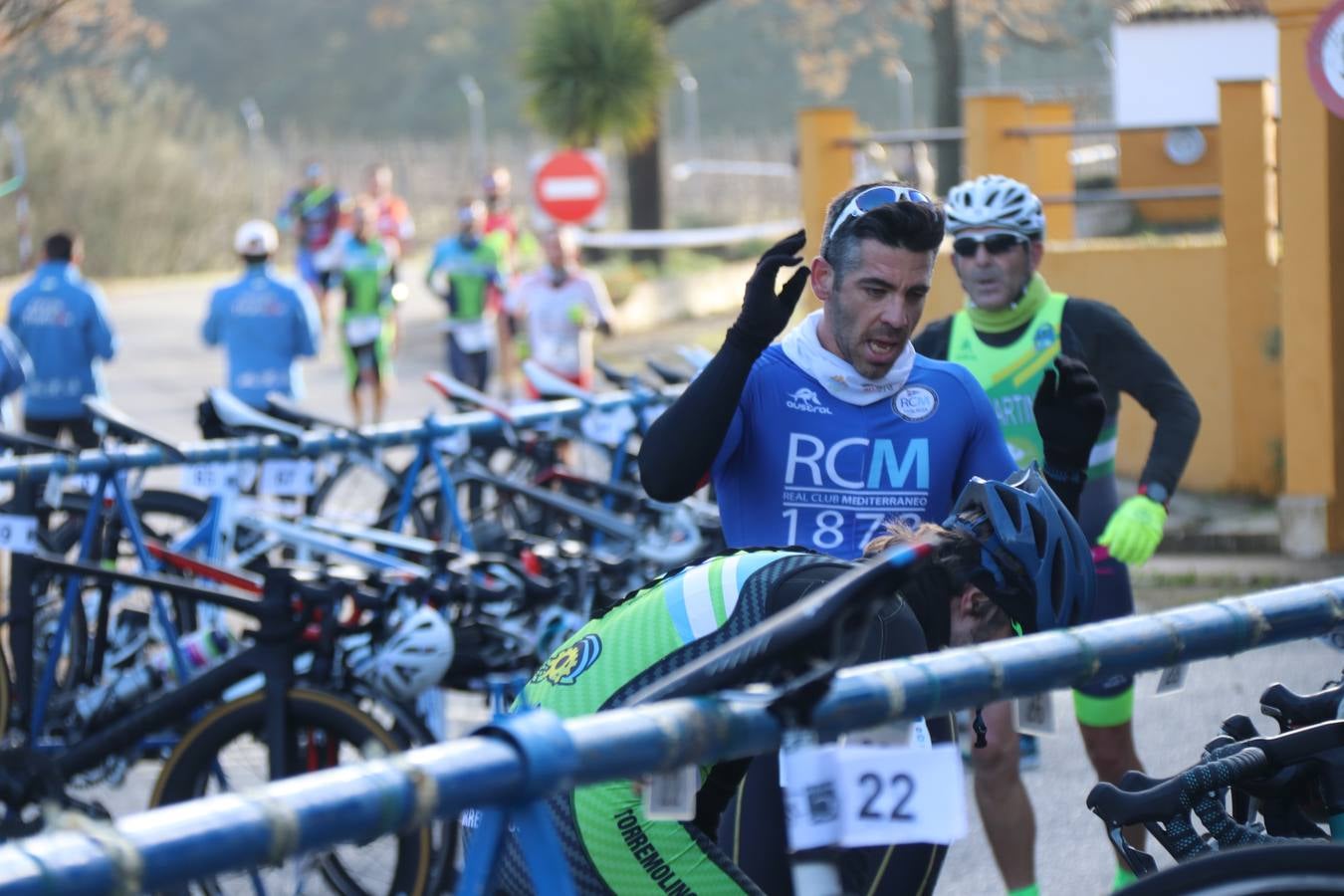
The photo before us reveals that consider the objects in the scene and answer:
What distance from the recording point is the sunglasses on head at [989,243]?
17.4 ft

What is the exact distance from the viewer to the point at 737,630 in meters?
2.67

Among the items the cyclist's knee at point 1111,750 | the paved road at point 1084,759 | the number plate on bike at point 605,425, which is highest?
the number plate on bike at point 605,425

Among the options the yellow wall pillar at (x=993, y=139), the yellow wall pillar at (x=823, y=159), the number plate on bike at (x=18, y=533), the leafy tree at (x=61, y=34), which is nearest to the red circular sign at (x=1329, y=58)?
the leafy tree at (x=61, y=34)

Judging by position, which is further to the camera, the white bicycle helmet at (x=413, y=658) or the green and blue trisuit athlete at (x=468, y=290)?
the green and blue trisuit athlete at (x=468, y=290)

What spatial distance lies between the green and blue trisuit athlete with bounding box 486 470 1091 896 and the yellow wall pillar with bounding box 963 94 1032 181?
38.2 ft

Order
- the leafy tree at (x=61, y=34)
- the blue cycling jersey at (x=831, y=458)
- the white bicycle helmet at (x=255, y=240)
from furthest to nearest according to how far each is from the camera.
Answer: the white bicycle helmet at (x=255, y=240)
the leafy tree at (x=61, y=34)
the blue cycling jersey at (x=831, y=458)

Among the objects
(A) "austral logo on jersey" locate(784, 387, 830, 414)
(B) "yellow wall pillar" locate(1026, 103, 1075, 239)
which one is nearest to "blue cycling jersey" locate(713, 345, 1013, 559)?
(A) "austral logo on jersey" locate(784, 387, 830, 414)

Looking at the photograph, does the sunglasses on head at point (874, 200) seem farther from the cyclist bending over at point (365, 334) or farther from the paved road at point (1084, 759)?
the cyclist bending over at point (365, 334)

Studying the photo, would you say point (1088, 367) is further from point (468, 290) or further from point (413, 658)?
point (468, 290)

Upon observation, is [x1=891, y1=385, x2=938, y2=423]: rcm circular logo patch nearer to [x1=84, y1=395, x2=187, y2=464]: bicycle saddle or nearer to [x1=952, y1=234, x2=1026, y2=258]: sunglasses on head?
[x1=952, y1=234, x2=1026, y2=258]: sunglasses on head

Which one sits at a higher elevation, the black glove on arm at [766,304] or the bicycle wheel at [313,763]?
the black glove on arm at [766,304]

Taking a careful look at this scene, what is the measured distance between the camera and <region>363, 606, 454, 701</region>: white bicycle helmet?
529cm

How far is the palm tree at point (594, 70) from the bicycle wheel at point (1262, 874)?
19923 mm

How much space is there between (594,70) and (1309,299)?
39.7 ft
